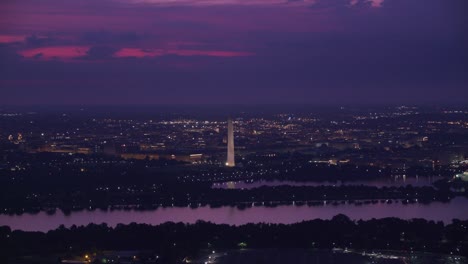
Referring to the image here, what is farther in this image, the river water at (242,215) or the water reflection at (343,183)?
the water reflection at (343,183)

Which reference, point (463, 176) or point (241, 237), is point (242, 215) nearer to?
point (241, 237)

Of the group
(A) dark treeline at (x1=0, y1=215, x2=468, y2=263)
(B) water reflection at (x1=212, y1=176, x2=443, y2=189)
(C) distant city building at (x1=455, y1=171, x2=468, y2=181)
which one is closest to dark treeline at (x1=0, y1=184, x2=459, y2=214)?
(B) water reflection at (x1=212, y1=176, x2=443, y2=189)

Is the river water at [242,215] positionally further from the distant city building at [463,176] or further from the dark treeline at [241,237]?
the distant city building at [463,176]

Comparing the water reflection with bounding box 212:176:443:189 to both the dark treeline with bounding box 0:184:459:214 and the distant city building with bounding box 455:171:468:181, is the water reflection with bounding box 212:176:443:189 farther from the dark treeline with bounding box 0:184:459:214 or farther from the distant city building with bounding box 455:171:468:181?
the dark treeline with bounding box 0:184:459:214

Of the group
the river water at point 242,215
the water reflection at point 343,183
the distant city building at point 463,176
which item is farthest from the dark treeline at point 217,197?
the distant city building at point 463,176

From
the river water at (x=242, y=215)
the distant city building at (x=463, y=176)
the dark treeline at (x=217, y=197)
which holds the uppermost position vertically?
the distant city building at (x=463, y=176)

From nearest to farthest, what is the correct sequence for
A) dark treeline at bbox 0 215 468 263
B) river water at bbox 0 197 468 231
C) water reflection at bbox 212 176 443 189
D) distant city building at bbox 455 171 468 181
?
dark treeline at bbox 0 215 468 263, river water at bbox 0 197 468 231, water reflection at bbox 212 176 443 189, distant city building at bbox 455 171 468 181

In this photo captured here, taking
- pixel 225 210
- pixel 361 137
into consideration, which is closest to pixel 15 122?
pixel 361 137

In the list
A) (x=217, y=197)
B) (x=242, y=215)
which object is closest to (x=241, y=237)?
(x=242, y=215)
